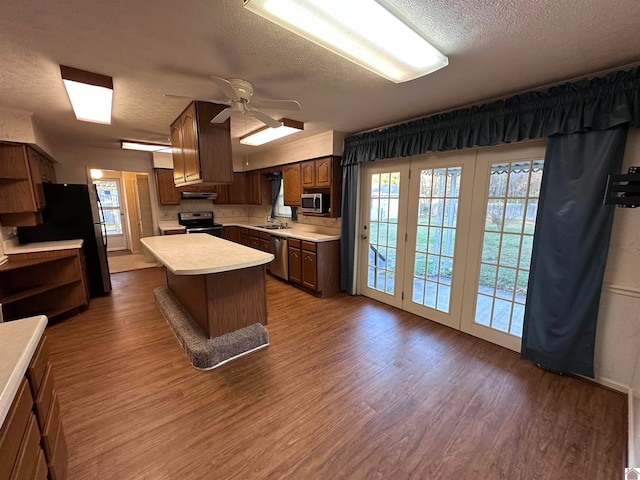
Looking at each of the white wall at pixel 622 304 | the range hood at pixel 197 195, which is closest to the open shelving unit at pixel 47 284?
the range hood at pixel 197 195

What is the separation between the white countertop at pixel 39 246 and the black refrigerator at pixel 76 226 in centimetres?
15

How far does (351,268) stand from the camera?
401 cm

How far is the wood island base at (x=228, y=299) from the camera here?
2350 mm

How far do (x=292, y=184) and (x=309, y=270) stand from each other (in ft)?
5.10

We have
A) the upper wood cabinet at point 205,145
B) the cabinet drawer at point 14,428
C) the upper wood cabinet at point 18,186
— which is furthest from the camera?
the upper wood cabinet at point 18,186

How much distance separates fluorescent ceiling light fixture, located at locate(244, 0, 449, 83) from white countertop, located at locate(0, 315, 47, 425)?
167 cm

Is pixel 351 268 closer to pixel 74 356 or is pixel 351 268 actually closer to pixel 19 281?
pixel 74 356

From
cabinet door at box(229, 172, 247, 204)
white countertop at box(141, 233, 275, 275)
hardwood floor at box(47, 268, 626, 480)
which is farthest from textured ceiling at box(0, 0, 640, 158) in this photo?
cabinet door at box(229, 172, 247, 204)

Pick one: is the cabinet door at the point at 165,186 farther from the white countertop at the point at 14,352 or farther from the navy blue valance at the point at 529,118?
the white countertop at the point at 14,352

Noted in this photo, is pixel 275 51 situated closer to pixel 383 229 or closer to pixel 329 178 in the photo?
pixel 329 178

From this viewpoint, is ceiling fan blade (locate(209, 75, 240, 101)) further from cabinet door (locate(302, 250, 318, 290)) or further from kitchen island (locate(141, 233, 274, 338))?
cabinet door (locate(302, 250, 318, 290))

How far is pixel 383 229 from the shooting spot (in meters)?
3.65

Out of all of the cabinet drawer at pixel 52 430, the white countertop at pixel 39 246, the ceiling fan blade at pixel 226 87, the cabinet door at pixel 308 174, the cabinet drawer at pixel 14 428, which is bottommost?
the cabinet drawer at pixel 52 430

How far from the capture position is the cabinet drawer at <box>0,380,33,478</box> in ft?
2.72
